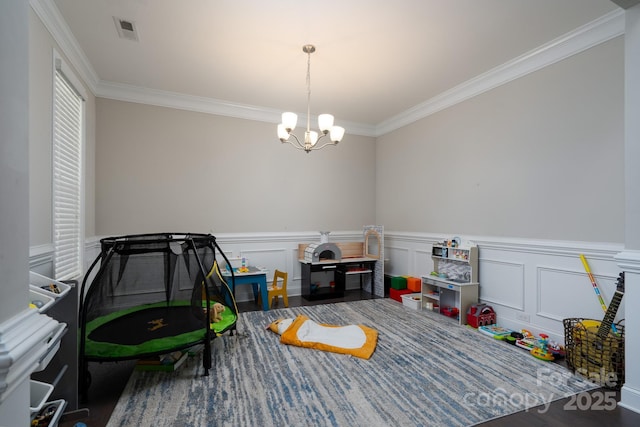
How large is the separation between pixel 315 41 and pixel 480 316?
3300 millimetres

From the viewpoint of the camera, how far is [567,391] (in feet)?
7.30

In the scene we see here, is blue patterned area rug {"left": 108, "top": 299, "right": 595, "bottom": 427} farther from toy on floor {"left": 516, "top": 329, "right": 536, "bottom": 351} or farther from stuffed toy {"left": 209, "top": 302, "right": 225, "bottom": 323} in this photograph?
stuffed toy {"left": 209, "top": 302, "right": 225, "bottom": 323}

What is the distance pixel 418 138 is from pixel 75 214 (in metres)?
4.37

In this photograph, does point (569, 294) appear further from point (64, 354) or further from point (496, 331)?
point (64, 354)

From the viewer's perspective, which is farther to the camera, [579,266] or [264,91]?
[264,91]

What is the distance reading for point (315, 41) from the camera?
290 cm

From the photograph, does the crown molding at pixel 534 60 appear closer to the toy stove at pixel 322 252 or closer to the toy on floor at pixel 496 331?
the toy stove at pixel 322 252

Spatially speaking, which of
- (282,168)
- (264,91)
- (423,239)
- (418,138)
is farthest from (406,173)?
(264,91)

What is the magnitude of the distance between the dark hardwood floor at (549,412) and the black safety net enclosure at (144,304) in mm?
153

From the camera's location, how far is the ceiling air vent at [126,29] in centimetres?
265

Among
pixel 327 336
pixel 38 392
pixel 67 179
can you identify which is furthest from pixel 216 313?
pixel 67 179

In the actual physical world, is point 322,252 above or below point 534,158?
below

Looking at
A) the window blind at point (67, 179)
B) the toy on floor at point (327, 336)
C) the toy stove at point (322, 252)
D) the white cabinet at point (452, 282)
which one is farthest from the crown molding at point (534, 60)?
the window blind at point (67, 179)

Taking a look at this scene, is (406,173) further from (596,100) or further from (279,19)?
(279,19)
